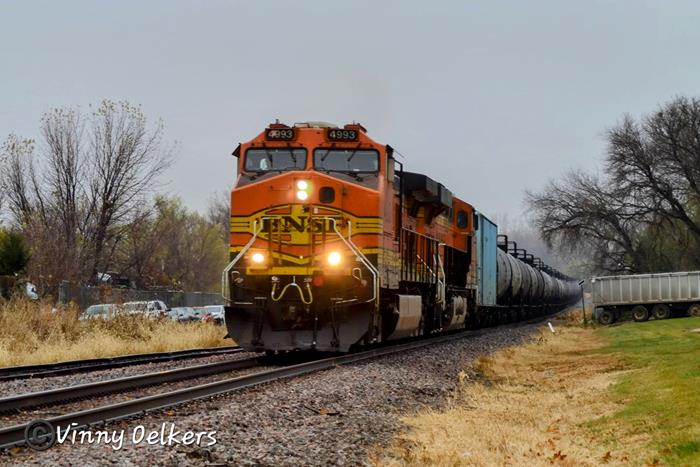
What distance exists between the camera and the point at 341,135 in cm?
1636

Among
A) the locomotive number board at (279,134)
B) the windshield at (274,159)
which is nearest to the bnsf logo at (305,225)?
the windshield at (274,159)

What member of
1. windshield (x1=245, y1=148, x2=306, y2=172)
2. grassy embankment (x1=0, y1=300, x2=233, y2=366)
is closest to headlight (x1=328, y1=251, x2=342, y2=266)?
windshield (x1=245, y1=148, x2=306, y2=172)

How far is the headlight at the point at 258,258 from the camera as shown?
1540 cm

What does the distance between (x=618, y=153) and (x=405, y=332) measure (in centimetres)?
3961

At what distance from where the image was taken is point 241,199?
15.9 metres

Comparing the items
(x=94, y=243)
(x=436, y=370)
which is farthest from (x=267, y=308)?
(x=94, y=243)

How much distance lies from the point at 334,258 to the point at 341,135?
262 centimetres

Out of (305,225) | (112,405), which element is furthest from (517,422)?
(305,225)

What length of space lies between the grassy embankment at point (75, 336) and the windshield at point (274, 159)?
5.97 m

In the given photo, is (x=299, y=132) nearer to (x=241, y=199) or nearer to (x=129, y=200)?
(x=241, y=199)

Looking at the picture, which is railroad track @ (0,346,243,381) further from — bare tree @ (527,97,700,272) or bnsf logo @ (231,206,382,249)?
bare tree @ (527,97,700,272)

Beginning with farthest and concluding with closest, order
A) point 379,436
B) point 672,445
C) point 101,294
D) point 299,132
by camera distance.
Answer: point 101,294
point 299,132
point 379,436
point 672,445

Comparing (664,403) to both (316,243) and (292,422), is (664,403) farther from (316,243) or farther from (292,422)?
(316,243)

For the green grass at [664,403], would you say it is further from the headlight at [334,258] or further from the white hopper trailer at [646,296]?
the white hopper trailer at [646,296]
